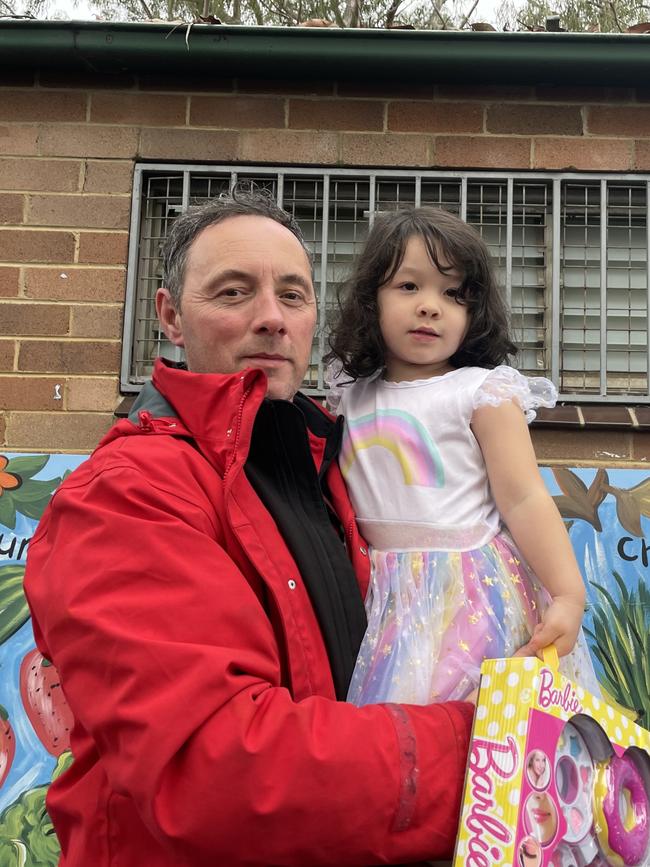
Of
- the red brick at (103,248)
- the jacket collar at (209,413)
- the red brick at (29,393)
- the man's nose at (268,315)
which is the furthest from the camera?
the red brick at (103,248)

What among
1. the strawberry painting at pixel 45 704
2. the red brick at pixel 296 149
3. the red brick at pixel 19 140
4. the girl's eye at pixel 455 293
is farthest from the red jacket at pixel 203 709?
the red brick at pixel 19 140

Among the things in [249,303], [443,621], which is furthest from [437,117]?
[443,621]

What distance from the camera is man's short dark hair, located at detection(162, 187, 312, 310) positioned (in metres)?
2.04

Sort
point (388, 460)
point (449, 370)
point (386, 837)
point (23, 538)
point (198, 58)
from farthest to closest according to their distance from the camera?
1. point (198, 58)
2. point (23, 538)
3. point (449, 370)
4. point (388, 460)
5. point (386, 837)

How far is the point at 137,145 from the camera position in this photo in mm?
4160

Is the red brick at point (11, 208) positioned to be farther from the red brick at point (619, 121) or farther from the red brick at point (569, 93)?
the red brick at point (619, 121)

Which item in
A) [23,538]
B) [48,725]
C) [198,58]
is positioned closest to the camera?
[48,725]

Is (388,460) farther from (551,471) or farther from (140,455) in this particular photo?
(551,471)

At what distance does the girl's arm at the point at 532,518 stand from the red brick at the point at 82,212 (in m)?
2.61

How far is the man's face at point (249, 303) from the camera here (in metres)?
1.90

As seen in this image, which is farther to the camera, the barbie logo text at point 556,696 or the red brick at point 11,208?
the red brick at point 11,208

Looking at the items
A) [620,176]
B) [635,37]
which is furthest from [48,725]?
[635,37]

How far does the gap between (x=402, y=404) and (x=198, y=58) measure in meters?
2.50

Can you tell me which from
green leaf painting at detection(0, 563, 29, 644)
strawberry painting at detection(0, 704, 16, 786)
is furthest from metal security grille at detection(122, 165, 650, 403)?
strawberry painting at detection(0, 704, 16, 786)
